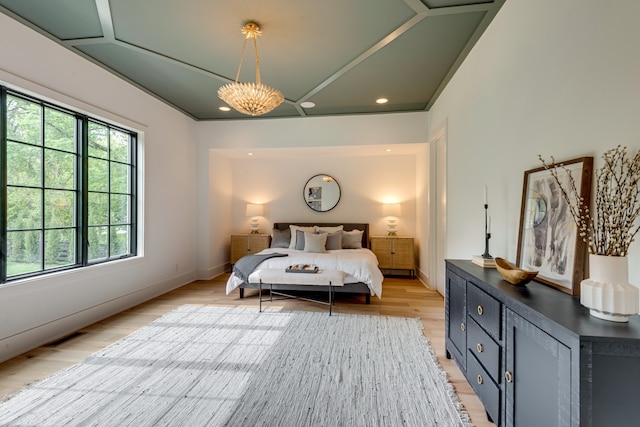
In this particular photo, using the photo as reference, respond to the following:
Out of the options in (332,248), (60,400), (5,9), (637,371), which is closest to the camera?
(637,371)

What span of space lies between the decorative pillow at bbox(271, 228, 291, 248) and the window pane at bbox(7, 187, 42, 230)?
128 inches

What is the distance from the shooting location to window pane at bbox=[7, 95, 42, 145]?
8.24ft

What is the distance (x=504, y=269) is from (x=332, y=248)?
138 inches

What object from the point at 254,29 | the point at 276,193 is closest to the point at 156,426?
the point at 254,29

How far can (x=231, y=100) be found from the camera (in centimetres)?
279


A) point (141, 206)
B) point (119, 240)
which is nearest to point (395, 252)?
point (141, 206)

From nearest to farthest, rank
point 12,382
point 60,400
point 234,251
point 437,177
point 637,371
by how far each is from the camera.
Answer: point 637,371 < point 60,400 < point 12,382 < point 437,177 < point 234,251

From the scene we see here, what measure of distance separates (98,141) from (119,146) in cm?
31

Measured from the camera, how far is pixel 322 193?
589 centimetres

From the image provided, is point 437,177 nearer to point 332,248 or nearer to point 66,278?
point 332,248

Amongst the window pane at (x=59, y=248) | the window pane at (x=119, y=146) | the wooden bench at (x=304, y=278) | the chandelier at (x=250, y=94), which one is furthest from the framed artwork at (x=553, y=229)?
the window pane at (x=119, y=146)

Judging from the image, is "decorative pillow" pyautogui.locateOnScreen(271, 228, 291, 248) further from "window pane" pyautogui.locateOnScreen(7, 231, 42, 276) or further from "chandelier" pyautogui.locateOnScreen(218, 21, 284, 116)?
"window pane" pyautogui.locateOnScreen(7, 231, 42, 276)

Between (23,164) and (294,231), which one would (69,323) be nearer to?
(23,164)

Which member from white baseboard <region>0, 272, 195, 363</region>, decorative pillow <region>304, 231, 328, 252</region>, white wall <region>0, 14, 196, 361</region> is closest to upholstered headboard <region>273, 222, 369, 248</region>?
decorative pillow <region>304, 231, 328, 252</region>
